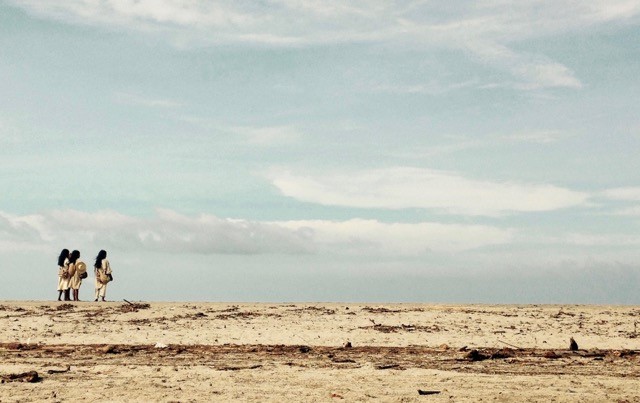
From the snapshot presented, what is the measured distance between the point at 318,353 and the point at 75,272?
16.9 meters

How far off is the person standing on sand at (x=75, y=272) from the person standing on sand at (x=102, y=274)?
60 cm

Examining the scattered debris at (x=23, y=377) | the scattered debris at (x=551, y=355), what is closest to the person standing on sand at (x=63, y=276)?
the scattered debris at (x=23, y=377)

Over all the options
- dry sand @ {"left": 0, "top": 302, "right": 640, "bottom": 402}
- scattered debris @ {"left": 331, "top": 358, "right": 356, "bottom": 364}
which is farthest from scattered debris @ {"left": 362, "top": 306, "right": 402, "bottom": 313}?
scattered debris @ {"left": 331, "top": 358, "right": 356, "bottom": 364}

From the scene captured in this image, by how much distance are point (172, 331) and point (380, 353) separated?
6.10 meters

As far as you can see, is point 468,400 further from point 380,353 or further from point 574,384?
point 380,353

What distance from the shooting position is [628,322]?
20.3 meters

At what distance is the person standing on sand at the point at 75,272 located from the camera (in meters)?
28.2

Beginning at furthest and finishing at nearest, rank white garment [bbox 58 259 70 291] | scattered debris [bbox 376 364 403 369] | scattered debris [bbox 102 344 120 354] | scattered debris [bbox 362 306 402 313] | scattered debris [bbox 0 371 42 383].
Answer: white garment [bbox 58 259 70 291]
scattered debris [bbox 362 306 402 313]
scattered debris [bbox 102 344 120 354]
scattered debris [bbox 376 364 403 369]
scattered debris [bbox 0 371 42 383]

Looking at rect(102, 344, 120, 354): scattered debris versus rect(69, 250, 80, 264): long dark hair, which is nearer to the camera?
rect(102, 344, 120, 354): scattered debris

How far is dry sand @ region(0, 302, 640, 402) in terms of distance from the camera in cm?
1052

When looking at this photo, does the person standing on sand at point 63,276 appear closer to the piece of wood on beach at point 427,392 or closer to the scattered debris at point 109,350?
the scattered debris at point 109,350

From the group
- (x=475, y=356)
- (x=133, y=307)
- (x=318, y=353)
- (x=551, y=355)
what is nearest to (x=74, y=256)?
(x=133, y=307)

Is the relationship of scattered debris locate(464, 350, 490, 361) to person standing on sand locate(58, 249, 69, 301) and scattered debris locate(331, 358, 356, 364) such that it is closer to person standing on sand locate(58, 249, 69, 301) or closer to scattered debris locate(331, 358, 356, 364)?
scattered debris locate(331, 358, 356, 364)

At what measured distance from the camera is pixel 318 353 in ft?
47.4
